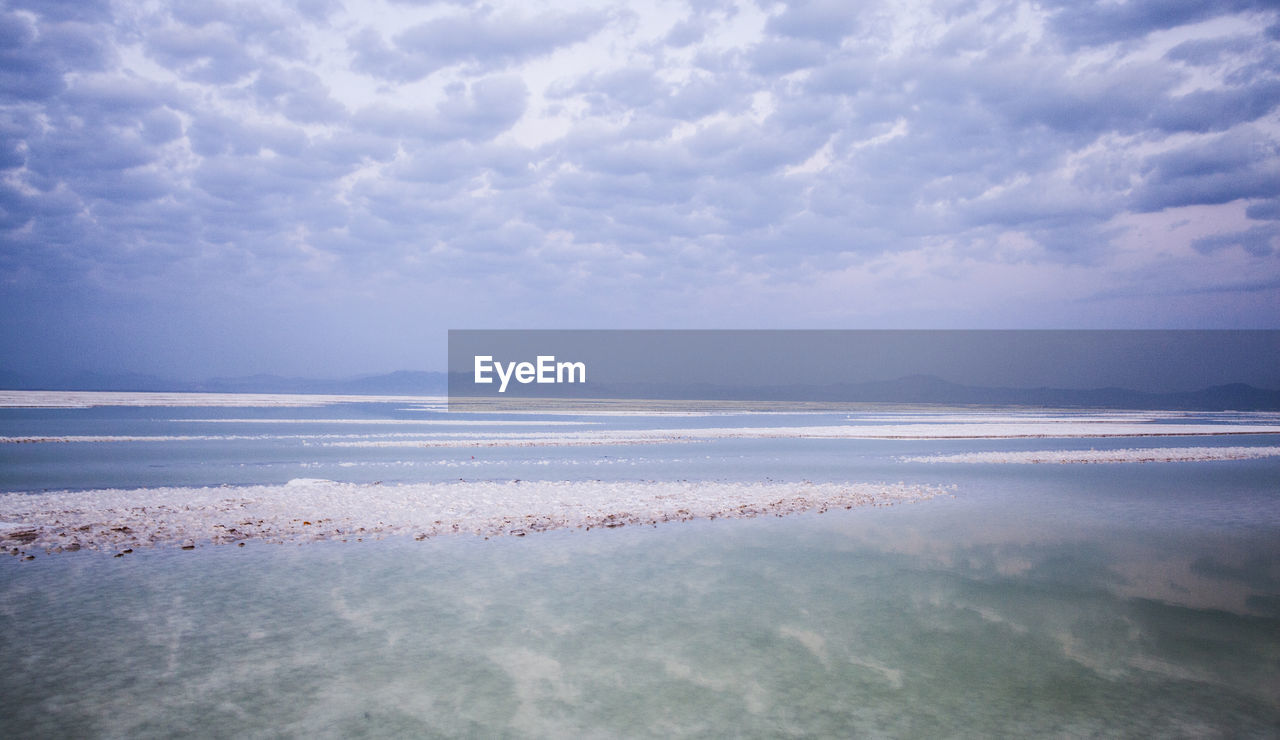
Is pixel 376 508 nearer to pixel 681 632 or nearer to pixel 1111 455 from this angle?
pixel 681 632

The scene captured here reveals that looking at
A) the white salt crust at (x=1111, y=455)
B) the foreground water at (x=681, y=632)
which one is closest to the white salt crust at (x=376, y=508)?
the foreground water at (x=681, y=632)

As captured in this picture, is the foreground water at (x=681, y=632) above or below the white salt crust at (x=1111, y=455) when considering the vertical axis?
above

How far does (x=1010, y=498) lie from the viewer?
901 inches

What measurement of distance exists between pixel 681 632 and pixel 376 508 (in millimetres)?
12354

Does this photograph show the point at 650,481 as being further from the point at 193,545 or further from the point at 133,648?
the point at 133,648

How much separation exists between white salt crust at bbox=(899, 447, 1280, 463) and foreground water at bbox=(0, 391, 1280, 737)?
1703cm

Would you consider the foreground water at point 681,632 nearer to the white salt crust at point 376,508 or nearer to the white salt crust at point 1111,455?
the white salt crust at point 376,508

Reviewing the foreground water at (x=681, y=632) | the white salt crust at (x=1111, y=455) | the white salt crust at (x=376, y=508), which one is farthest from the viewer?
the white salt crust at (x=1111, y=455)

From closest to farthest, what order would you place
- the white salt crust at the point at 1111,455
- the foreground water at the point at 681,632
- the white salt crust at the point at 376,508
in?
the foreground water at the point at 681,632
the white salt crust at the point at 376,508
the white salt crust at the point at 1111,455

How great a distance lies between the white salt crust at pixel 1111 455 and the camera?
1395 inches

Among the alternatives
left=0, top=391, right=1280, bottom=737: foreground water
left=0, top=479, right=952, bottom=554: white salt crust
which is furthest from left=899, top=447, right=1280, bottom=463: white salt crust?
left=0, top=391, right=1280, bottom=737: foreground water

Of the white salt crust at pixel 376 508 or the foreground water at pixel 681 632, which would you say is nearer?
the foreground water at pixel 681 632

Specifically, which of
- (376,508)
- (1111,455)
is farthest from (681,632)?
(1111,455)

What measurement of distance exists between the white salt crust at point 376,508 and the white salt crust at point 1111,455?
516 inches
